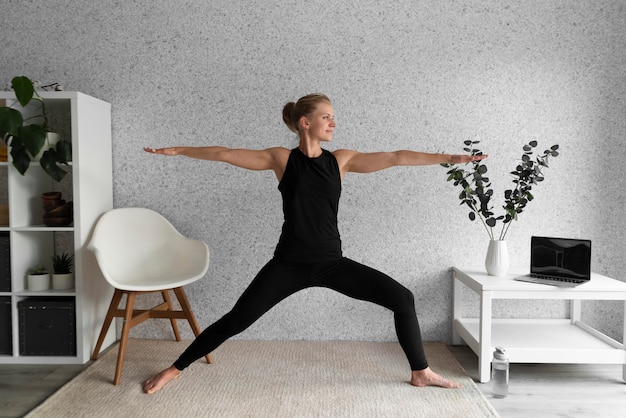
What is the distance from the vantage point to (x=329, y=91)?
129 inches

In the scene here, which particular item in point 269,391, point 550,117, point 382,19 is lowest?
point 269,391

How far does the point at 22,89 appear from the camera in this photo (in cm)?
270

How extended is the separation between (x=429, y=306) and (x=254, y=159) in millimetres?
1561

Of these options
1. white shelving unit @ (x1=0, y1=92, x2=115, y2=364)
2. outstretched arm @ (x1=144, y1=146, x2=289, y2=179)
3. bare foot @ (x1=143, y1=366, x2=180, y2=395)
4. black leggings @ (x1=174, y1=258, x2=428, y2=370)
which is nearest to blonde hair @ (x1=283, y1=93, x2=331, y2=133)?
outstretched arm @ (x1=144, y1=146, x2=289, y2=179)

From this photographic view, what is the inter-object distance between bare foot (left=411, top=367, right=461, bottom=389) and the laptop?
700 millimetres

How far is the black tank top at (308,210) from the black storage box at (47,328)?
133 cm

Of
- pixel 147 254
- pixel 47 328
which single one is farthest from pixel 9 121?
pixel 47 328

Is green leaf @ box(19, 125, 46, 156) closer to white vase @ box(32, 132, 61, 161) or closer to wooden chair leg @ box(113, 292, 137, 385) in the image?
white vase @ box(32, 132, 61, 161)

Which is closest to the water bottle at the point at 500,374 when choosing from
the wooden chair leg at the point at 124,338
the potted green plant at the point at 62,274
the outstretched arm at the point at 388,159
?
the outstretched arm at the point at 388,159

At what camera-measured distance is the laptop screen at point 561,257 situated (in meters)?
2.80

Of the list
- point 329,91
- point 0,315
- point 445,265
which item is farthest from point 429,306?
Answer: point 0,315

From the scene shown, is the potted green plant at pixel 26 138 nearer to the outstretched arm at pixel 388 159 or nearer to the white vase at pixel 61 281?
the white vase at pixel 61 281

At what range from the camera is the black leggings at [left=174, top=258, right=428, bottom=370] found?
2.41 m

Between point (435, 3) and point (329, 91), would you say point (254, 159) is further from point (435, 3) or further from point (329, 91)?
point (435, 3)
